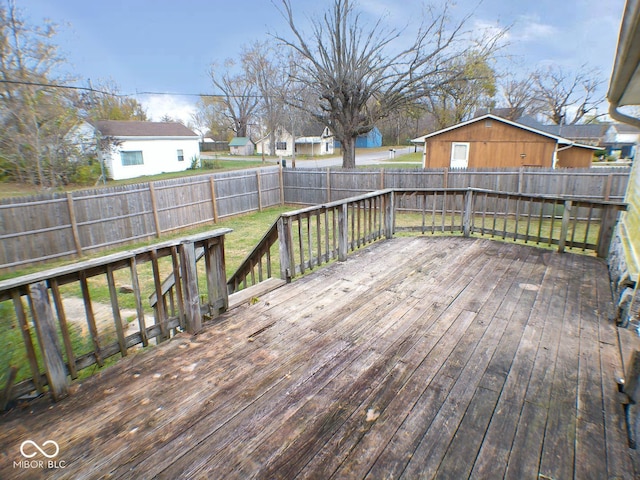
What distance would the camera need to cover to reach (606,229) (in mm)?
4926

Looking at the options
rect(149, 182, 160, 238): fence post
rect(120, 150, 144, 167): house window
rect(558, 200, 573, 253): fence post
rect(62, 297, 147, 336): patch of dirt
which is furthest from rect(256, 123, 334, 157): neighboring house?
rect(558, 200, 573, 253): fence post

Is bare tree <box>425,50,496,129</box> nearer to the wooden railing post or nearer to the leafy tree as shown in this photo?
the leafy tree

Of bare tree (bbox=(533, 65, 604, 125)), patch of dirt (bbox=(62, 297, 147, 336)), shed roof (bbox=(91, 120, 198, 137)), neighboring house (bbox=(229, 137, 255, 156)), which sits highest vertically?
bare tree (bbox=(533, 65, 604, 125))

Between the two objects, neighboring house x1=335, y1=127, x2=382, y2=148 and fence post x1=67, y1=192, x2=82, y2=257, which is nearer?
fence post x1=67, y1=192, x2=82, y2=257

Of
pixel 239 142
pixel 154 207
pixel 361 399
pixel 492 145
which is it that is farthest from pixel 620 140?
pixel 361 399

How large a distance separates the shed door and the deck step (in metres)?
14.9

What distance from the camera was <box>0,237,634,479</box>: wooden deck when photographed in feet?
6.08

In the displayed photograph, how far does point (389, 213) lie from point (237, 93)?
42316 mm

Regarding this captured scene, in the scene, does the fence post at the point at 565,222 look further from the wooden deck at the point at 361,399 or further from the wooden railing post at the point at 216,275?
the wooden railing post at the point at 216,275

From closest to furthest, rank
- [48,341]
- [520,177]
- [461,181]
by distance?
1. [48,341]
2. [520,177]
3. [461,181]

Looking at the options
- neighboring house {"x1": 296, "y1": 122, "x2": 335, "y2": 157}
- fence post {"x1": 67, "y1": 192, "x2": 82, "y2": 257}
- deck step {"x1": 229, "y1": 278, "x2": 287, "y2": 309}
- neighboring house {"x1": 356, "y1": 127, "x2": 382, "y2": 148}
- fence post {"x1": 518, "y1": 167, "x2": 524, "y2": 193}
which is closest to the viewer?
deck step {"x1": 229, "y1": 278, "x2": 287, "y2": 309}

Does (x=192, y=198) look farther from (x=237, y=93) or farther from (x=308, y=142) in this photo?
(x=237, y=93)

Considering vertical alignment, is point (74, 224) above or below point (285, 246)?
below

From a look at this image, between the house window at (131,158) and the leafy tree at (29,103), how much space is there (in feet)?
35.9
